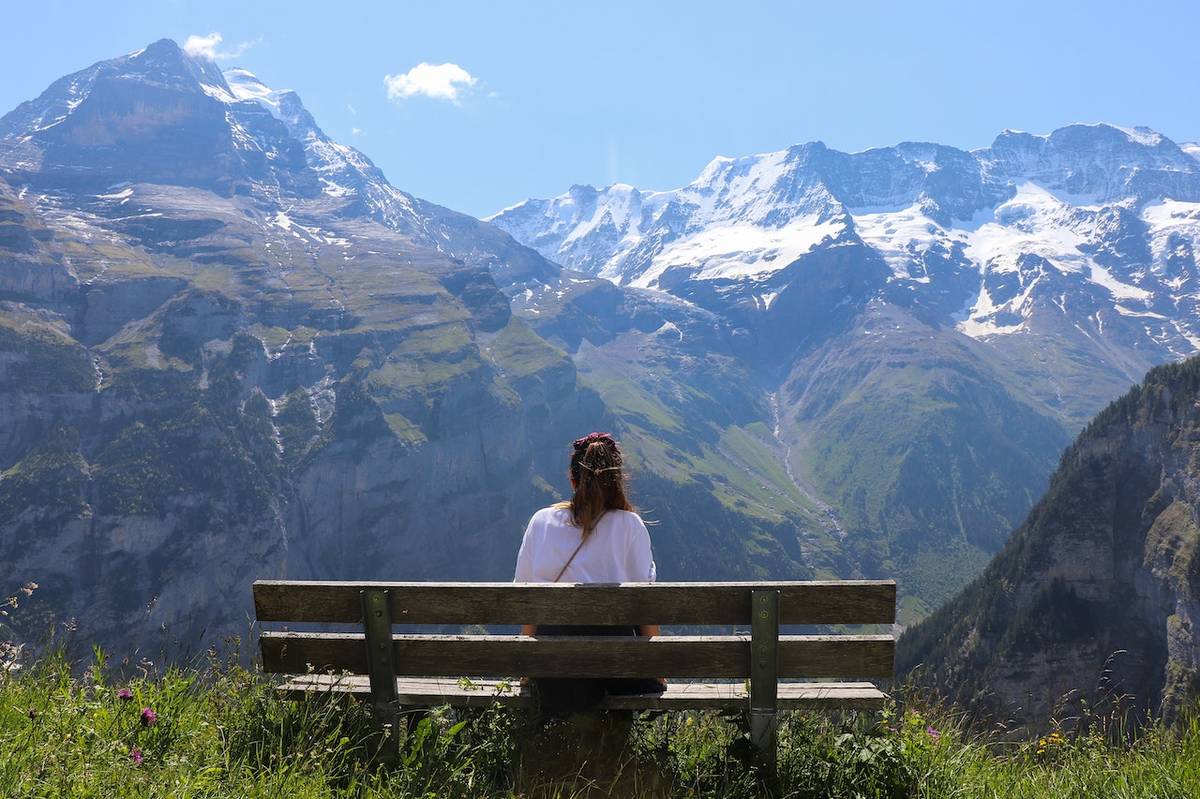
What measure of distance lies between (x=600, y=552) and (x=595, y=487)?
56 centimetres

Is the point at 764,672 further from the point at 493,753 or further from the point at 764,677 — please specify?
the point at 493,753

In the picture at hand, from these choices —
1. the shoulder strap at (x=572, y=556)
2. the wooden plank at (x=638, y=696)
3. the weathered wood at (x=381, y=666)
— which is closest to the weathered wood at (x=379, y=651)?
the weathered wood at (x=381, y=666)

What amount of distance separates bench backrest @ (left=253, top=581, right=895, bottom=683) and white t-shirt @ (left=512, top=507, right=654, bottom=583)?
87cm

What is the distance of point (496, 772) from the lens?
624 centimetres

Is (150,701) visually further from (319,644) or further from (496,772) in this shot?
(496,772)

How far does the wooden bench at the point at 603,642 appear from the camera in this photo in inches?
230

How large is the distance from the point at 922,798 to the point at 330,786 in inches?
167

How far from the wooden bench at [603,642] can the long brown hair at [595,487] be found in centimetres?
114

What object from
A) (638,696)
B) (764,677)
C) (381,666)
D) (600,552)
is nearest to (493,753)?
(381,666)

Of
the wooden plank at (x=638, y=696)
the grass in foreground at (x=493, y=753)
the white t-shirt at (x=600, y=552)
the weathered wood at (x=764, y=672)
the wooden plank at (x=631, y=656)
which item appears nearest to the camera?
the grass in foreground at (x=493, y=753)

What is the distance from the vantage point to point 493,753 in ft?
21.2

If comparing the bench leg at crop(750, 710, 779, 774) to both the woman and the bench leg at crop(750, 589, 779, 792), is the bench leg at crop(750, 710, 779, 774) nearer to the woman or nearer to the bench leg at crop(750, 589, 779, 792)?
the bench leg at crop(750, 589, 779, 792)

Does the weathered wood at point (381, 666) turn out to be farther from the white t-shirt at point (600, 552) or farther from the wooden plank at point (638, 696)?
the white t-shirt at point (600, 552)

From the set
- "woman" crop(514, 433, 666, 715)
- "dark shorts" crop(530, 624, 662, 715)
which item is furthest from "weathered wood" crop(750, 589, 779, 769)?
"woman" crop(514, 433, 666, 715)
